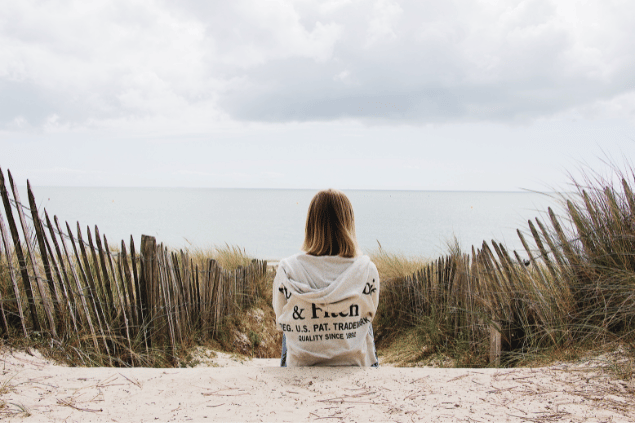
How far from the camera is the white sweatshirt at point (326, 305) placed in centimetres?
210

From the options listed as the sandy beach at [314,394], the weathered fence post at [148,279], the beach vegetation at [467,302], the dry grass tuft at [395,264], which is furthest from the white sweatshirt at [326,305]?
the dry grass tuft at [395,264]

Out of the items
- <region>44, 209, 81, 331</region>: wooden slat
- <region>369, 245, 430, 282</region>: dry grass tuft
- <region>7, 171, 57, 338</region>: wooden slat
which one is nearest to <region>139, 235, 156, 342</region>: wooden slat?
<region>44, 209, 81, 331</region>: wooden slat

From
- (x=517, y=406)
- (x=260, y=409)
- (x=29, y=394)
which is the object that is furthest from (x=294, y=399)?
(x=29, y=394)

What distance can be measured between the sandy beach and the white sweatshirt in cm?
12

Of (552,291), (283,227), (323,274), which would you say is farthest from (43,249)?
(283,227)

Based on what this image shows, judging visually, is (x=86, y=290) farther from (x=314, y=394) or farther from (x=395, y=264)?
(x=395, y=264)

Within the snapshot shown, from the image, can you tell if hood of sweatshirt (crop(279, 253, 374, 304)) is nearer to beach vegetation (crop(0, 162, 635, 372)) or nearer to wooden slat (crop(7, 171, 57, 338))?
beach vegetation (crop(0, 162, 635, 372))

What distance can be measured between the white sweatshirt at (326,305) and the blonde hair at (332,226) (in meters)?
0.05

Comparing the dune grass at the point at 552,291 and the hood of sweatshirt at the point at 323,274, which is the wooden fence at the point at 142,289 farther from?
the hood of sweatshirt at the point at 323,274

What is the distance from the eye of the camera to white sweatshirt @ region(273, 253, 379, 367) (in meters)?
2.10

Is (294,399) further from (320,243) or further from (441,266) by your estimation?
(441,266)

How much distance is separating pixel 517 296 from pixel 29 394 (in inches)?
119

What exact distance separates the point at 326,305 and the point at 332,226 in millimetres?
409

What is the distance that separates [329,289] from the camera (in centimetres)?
207
